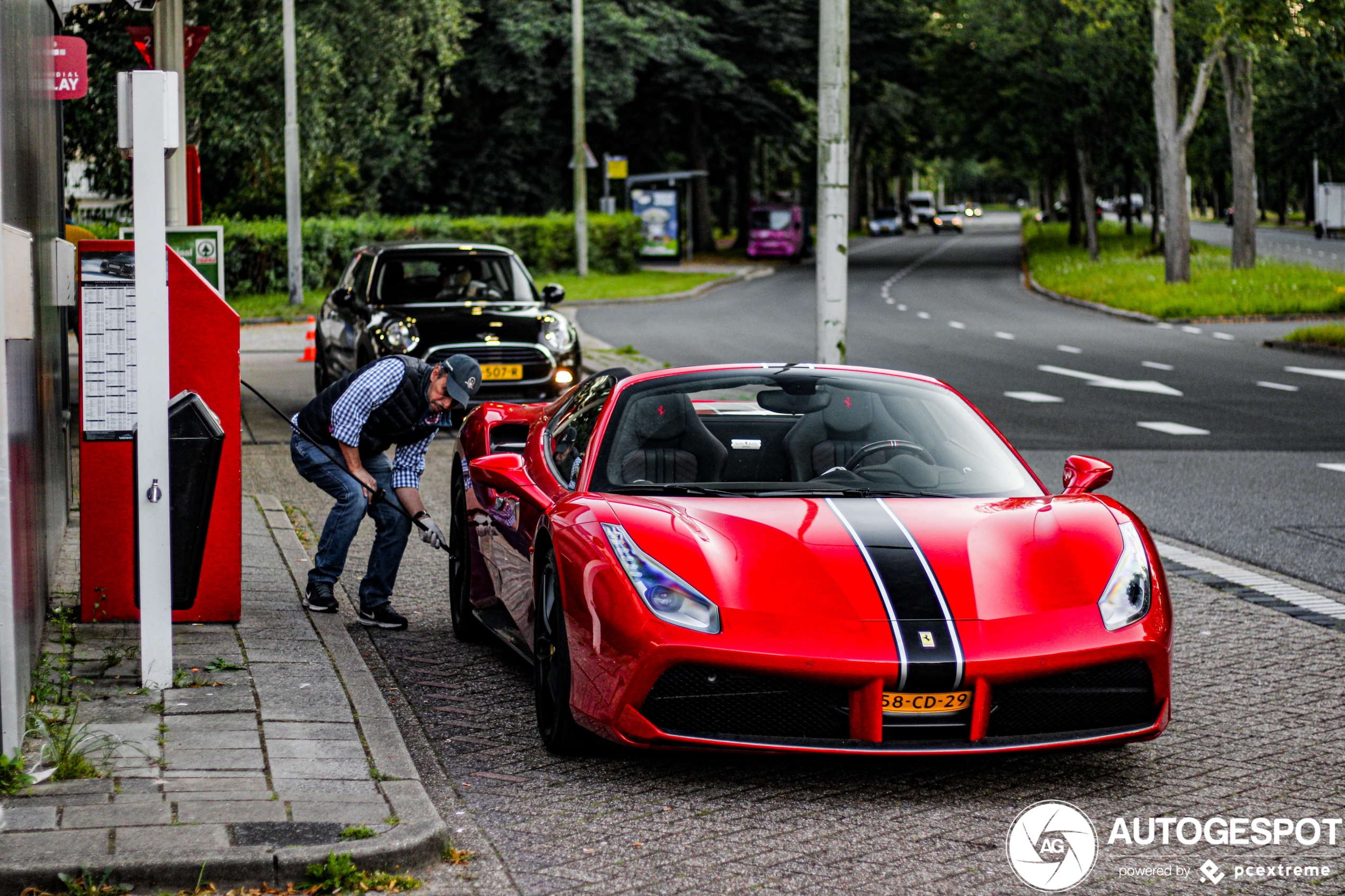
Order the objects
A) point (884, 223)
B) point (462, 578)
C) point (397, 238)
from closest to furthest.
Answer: point (462, 578) → point (397, 238) → point (884, 223)

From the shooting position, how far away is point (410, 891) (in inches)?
157

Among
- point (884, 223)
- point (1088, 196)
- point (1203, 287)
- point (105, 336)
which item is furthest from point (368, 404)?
point (884, 223)

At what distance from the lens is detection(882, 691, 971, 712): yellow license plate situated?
4.64m

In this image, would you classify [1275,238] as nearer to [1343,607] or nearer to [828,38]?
[828,38]

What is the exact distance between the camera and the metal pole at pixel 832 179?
15.4 metres

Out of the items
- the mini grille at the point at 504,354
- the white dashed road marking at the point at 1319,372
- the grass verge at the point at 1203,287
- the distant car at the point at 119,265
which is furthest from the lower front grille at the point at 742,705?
the grass verge at the point at 1203,287

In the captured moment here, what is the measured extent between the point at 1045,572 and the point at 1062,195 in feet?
546

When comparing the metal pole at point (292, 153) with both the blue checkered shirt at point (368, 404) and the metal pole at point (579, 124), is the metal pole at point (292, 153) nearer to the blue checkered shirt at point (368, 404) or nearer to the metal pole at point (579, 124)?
the metal pole at point (579, 124)

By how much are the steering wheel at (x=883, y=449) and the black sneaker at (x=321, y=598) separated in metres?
2.57

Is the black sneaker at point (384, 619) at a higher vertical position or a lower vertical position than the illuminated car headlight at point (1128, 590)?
lower

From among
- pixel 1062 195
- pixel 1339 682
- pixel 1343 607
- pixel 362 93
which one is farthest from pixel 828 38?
pixel 1062 195

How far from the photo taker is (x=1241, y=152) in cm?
3859

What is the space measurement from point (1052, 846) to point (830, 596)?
3.06 feet

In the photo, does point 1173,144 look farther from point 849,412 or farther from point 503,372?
point 849,412
